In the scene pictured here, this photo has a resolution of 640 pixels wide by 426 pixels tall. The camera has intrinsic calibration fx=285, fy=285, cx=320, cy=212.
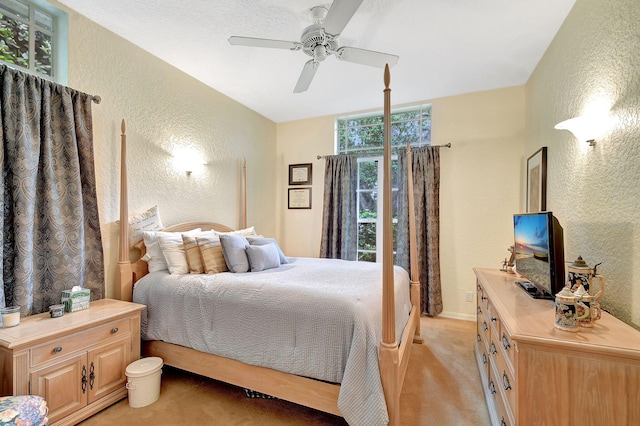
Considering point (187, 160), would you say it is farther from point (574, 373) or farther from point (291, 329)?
point (574, 373)

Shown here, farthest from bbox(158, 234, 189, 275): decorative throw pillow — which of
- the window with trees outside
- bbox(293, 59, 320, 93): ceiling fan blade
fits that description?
the window with trees outside

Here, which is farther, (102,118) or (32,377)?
(102,118)

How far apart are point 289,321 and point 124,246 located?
163 cm

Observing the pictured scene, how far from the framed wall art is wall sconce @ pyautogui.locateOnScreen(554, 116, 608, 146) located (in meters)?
3.27

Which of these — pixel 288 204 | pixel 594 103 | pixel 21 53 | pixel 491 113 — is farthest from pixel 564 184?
pixel 21 53

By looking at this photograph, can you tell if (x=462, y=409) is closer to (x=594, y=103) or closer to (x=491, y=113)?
(x=594, y=103)

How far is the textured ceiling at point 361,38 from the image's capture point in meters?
2.10

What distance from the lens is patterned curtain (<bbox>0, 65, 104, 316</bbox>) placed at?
182 cm

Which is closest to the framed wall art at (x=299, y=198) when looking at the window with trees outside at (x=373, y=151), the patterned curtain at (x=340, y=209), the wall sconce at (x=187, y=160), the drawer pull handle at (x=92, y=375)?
the patterned curtain at (x=340, y=209)

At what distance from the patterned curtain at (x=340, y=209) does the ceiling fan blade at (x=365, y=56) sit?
2017 mm

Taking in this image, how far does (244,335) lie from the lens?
1880 mm

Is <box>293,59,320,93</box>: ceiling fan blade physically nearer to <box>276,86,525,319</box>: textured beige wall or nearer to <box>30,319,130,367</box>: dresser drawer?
<box>276,86,525,319</box>: textured beige wall

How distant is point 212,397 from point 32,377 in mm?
1029

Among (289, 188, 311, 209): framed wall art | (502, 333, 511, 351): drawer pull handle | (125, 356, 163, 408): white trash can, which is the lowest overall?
(125, 356, 163, 408): white trash can
